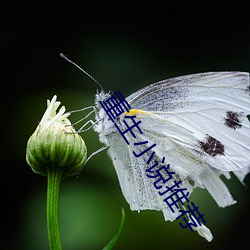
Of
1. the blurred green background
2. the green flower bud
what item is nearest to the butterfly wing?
the green flower bud

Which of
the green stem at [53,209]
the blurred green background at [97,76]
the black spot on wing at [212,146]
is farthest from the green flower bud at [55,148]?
the blurred green background at [97,76]

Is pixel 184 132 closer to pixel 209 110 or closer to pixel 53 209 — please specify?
pixel 209 110

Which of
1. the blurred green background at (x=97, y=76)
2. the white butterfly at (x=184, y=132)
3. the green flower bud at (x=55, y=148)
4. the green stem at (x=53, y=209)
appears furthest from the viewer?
the blurred green background at (x=97, y=76)

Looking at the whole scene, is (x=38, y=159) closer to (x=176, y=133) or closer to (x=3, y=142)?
(x=176, y=133)

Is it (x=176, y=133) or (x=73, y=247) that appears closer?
(x=176, y=133)

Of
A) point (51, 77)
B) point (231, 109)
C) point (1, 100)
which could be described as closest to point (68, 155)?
point (231, 109)

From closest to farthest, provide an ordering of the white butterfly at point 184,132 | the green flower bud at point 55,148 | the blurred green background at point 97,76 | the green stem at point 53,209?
the green stem at point 53,209 < the green flower bud at point 55,148 < the white butterfly at point 184,132 < the blurred green background at point 97,76

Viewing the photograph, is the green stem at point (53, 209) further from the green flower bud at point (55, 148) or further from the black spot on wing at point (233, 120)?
the black spot on wing at point (233, 120)
